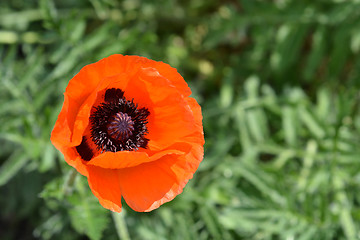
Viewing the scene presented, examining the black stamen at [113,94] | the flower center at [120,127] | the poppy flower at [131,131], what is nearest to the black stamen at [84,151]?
the poppy flower at [131,131]

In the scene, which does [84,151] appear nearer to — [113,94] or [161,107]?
[113,94]

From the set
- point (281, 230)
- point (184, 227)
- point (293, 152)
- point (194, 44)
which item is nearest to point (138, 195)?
point (184, 227)

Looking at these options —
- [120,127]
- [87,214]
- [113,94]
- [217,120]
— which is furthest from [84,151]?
[217,120]

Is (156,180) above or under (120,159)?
under

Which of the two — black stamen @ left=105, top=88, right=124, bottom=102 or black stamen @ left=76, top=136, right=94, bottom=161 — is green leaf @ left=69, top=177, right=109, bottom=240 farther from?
black stamen @ left=105, top=88, right=124, bottom=102

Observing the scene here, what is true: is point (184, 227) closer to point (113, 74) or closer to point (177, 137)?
point (177, 137)

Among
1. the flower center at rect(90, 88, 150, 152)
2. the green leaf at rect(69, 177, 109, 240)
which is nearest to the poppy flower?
the flower center at rect(90, 88, 150, 152)
